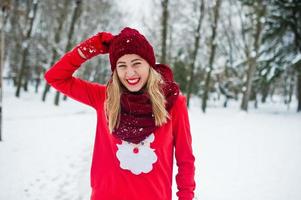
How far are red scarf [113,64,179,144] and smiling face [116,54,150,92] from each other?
0.20 feet

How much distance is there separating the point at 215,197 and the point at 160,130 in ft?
11.3

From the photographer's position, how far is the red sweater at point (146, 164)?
76.6 inches

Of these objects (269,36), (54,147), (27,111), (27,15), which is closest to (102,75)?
(27,15)

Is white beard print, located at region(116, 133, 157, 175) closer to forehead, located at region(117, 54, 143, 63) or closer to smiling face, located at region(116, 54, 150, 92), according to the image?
smiling face, located at region(116, 54, 150, 92)

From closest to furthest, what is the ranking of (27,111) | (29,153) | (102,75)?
(29,153)
(27,111)
(102,75)

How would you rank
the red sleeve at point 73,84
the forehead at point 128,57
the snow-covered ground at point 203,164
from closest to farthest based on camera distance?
the forehead at point 128,57 < the red sleeve at point 73,84 < the snow-covered ground at point 203,164

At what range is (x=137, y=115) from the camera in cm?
201

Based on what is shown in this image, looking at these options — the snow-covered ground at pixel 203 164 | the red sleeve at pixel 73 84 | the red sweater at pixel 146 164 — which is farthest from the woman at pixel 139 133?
the snow-covered ground at pixel 203 164

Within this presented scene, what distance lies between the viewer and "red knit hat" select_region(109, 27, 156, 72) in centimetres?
207

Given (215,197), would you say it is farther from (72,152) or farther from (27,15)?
(27,15)

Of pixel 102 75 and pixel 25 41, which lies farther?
pixel 102 75

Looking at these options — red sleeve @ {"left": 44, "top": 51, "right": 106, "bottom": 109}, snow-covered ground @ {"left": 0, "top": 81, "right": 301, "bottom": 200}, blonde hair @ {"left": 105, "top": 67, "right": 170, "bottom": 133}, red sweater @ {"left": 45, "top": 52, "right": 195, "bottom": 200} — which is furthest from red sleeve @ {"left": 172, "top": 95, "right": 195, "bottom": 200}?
snow-covered ground @ {"left": 0, "top": 81, "right": 301, "bottom": 200}

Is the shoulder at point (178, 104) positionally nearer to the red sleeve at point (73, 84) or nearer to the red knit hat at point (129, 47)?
the red knit hat at point (129, 47)

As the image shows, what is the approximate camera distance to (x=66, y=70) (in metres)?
2.23
